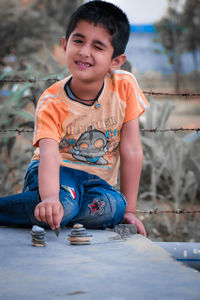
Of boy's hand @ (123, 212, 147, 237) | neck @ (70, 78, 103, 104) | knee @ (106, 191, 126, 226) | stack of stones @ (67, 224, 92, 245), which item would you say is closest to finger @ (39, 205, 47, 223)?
stack of stones @ (67, 224, 92, 245)

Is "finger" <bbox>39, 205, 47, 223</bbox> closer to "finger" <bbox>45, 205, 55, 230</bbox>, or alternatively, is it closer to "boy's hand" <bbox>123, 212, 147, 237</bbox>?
"finger" <bbox>45, 205, 55, 230</bbox>

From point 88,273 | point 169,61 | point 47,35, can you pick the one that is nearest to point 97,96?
point 88,273

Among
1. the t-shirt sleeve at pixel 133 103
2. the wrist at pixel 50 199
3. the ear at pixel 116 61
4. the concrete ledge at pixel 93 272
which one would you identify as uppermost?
the ear at pixel 116 61

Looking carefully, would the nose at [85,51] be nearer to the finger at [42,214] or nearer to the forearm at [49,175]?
the forearm at [49,175]

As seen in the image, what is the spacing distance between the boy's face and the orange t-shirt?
135 millimetres

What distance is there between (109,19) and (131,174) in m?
0.71

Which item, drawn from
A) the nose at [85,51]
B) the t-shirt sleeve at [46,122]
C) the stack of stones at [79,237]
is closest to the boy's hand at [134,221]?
the stack of stones at [79,237]

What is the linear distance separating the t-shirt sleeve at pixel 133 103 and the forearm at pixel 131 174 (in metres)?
0.16

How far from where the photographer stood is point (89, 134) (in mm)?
2158

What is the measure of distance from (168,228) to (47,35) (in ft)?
33.2

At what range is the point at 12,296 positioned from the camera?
1218 millimetres

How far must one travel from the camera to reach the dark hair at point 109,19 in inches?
81.2

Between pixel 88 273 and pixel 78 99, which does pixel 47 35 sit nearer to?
pixel 78 99

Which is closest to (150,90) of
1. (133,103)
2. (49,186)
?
(133,103)
